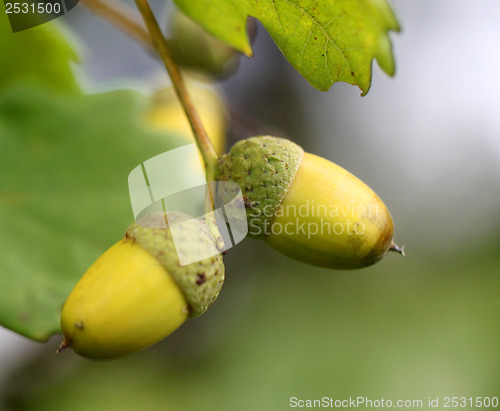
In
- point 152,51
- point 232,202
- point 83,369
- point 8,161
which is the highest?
point 152,51

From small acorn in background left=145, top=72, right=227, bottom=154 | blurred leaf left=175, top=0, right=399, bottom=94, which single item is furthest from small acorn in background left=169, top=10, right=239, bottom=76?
blurred leaf left=175, top=0, right=399, bottom=94

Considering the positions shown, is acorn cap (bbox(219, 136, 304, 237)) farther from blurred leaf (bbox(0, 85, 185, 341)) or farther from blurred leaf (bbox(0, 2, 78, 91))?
blurred leaf (bbox(0, 2, 78, 91))

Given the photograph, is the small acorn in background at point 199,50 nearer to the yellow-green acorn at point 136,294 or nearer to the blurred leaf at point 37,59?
the blurred leaf at point 37,59

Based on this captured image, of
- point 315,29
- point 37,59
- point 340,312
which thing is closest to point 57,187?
point 37,59

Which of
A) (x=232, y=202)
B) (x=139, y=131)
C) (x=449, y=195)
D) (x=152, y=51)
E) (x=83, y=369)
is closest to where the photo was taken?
(x=232, y=202)

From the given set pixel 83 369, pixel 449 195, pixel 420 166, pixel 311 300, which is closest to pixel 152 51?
pixel 83 369

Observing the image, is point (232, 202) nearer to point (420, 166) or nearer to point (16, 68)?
point (16, 68)

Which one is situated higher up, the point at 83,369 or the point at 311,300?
the point at 83,369
